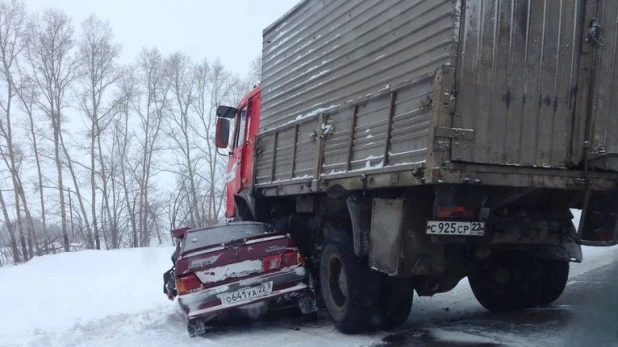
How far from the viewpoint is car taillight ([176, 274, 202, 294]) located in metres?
7.20

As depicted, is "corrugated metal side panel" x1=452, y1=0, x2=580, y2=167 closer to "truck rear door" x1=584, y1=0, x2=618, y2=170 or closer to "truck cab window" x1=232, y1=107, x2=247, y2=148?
"truck rear door" x1=584, y1=0, x2=618, y2=170

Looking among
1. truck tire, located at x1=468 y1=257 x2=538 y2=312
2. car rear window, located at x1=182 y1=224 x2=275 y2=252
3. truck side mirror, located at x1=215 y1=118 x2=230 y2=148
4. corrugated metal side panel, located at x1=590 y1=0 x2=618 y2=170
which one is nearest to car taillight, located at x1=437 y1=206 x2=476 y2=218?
corrugated metal side panel, located at x1=590 y1=0 x2=618 y2=170

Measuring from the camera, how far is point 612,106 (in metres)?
5.40

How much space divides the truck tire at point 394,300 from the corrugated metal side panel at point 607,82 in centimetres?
238

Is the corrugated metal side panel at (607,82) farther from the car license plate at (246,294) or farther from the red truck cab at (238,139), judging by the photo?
the red truck cab at (238,139)

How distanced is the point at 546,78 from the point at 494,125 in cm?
68

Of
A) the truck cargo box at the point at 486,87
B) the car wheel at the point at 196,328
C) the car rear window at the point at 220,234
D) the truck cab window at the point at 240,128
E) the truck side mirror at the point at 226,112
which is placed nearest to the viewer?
the truck cargo box at the point at 486,87

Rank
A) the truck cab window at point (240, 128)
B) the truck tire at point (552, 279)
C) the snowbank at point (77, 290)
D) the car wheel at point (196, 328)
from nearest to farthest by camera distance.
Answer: the car wheel at point (196, 328) < the truck tire at point (552, 279) < the snowbank at point (77, 290) < the truck cab window at point (240, 128)

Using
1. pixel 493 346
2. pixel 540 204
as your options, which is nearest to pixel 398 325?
pixel 493 346

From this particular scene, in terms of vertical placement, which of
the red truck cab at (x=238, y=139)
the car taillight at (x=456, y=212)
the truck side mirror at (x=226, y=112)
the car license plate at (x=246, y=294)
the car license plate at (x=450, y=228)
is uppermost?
the truck side mirror at (x=226, y=112)

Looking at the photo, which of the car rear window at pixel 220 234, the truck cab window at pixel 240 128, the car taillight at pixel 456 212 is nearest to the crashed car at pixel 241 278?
the car rear window at pixel 220 234

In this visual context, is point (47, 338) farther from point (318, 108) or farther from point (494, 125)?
point (494, 125)

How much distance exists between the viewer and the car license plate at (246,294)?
7.28m

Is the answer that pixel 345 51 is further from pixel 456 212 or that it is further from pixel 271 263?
pixel 271 263
